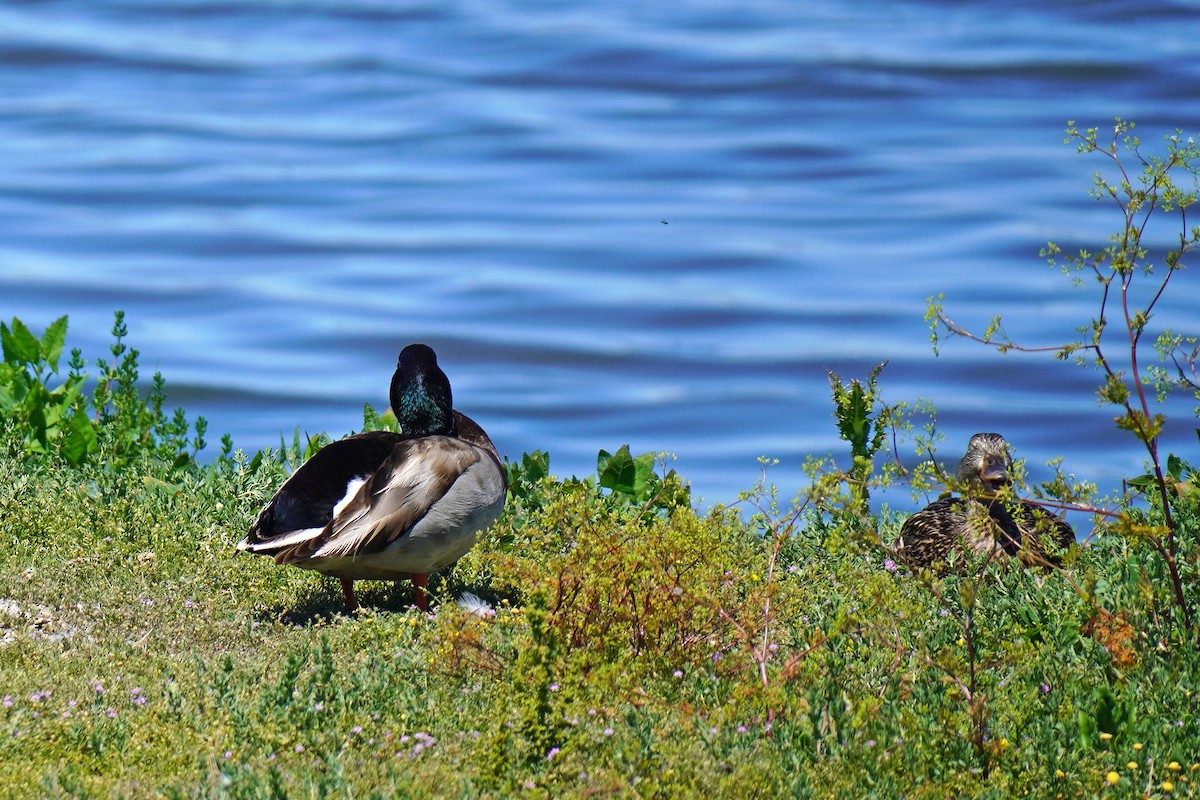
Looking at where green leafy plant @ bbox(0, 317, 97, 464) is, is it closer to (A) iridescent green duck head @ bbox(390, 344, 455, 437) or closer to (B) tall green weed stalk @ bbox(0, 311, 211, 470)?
(B) tall green weed stalk @ bbox(0, 311, 211, 470)

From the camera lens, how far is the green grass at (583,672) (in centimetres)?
495

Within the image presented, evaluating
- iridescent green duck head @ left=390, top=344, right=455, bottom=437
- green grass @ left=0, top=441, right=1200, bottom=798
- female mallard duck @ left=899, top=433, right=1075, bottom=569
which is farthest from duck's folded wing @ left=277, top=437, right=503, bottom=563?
female mallard duck @ left=899, top=433, right=1075, bottom=569

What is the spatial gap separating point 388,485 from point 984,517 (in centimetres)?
267

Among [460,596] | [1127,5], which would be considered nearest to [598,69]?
Result: [1127,5]

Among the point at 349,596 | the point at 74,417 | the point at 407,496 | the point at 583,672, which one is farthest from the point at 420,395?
the point at 583,672

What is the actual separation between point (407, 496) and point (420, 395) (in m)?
1.11

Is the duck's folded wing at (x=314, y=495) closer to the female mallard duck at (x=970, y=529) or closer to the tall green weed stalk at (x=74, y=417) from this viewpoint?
the tall green weed stalk at (x=74, y=417)

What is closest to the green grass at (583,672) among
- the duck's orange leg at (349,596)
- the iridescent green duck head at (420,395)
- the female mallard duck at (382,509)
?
the duck's orange leg at (349,596)

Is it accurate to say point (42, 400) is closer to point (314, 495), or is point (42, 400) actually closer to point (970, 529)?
point (314, 495)

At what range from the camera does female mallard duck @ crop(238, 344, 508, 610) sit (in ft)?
22.8

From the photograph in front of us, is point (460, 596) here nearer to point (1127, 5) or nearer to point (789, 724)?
point (789, 724)

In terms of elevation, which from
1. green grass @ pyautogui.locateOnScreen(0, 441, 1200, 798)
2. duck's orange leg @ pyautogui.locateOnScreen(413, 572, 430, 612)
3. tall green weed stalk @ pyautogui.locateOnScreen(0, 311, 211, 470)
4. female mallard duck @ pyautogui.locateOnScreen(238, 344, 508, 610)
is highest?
tall green weed stalk @ pyautogui.locateOnScreen(0, 311, 211, 470)

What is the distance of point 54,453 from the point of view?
9047 millimetres

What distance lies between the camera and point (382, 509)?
7.15m
